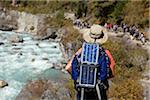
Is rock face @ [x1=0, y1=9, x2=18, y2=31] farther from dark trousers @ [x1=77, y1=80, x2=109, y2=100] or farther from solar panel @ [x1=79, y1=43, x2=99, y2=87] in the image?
solar panel @ [x1=79, y1=43, x2=99, y2=87]

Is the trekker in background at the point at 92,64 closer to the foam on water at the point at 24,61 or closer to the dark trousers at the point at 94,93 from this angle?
the dark trousers at the point at 94,93

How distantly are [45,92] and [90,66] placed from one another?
13205mm

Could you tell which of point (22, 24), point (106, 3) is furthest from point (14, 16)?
point (106, 3)

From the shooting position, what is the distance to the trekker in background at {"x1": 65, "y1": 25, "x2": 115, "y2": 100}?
4676 mm

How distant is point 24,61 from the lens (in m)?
30.5

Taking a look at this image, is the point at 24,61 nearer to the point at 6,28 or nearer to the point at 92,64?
the point at 6,28

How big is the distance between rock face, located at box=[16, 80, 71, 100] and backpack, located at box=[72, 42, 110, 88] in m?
12.2

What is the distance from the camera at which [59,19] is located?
4453 centimetres

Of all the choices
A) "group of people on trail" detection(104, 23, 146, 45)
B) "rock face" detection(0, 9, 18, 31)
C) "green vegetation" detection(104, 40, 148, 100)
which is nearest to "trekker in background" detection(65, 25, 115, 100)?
"green vegetation" detection(104, 40, 148, 100)

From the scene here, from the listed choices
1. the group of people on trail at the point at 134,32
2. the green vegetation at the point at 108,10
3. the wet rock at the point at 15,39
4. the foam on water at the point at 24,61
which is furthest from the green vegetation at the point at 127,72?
the wet rock at the point at 15,39

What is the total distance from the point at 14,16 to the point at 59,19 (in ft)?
29.4

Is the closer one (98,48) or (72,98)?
(98,48)

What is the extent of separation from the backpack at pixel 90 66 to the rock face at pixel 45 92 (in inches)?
480

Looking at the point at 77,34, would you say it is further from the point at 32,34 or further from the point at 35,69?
the point at 32,34
